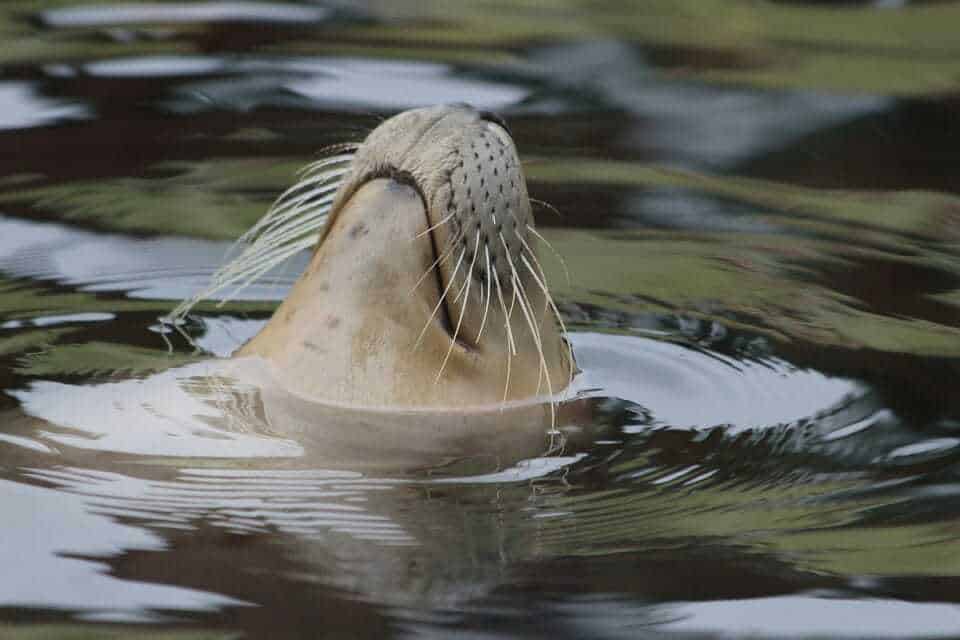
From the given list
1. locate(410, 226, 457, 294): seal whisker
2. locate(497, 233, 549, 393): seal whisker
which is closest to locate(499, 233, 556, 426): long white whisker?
locate(497, 233, 549, 393): seal whisker

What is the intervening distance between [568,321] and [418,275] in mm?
992

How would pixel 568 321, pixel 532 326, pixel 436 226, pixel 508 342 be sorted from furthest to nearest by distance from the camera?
pixel 568 321
pixel 508 342
pixel 532 326
pixel 436 226

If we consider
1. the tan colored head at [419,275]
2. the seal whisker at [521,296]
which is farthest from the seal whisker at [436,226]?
the seal whisker at [521,296]

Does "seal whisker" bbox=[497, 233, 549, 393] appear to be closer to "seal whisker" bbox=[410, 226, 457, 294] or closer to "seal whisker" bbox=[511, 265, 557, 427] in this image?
"seal whisker" bbox=[511, 265, 557, 427]

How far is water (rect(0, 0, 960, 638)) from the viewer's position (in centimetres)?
340

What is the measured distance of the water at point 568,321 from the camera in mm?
3400

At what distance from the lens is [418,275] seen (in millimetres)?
4289

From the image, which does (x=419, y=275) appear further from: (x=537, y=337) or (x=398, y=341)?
(x=537, y=337)

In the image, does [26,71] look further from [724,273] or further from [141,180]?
[724,273]

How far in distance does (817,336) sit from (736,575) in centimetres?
169

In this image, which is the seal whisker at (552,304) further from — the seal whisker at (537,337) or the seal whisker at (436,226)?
the seal whisker at (436,226)

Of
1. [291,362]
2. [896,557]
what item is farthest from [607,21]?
[896,557]

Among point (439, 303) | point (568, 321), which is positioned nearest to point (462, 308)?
point (439, 303)

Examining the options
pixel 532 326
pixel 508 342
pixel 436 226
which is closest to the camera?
pixel 436 226
